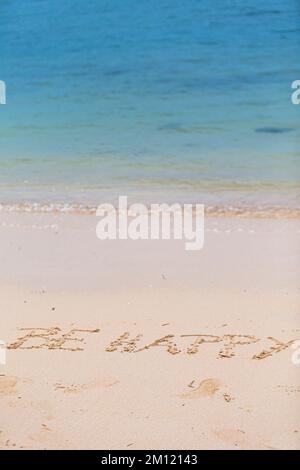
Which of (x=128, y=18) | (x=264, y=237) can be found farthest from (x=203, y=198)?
(x=128, y=18)

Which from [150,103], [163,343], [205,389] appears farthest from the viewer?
[150,103]

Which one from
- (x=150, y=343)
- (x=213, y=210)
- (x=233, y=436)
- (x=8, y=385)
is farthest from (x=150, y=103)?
(x=233, y=436)

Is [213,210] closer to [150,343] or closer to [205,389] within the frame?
[150,343]

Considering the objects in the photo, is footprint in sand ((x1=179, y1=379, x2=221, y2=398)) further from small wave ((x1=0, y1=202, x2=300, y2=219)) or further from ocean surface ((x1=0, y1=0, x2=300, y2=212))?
ocean surface ((x1=0, y1=0, x2=300, y2=212))

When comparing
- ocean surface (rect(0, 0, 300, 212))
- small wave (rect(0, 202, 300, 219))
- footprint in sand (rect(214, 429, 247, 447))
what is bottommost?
footprint in sand (rect(214, 429, 247, 447))

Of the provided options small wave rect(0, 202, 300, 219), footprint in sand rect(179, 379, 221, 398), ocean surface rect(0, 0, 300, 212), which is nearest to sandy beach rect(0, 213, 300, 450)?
footprint in sand rect(179, 379, 221, 398)

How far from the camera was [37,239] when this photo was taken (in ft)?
14.7

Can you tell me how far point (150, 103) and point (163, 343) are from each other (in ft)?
21.4

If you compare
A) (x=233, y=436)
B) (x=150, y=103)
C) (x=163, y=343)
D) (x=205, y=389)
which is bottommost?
(x=233, y=436)

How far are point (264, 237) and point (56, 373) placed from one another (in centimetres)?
224

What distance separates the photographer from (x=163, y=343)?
2783mm

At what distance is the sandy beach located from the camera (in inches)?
85.8

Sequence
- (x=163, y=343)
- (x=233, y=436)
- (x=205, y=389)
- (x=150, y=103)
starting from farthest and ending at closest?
1. (x=150, y=103)
2. (x=163, y=343)
3. (x=205, y=389)
4. (x=233, y=436)

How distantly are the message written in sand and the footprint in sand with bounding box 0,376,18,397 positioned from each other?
0.28m
